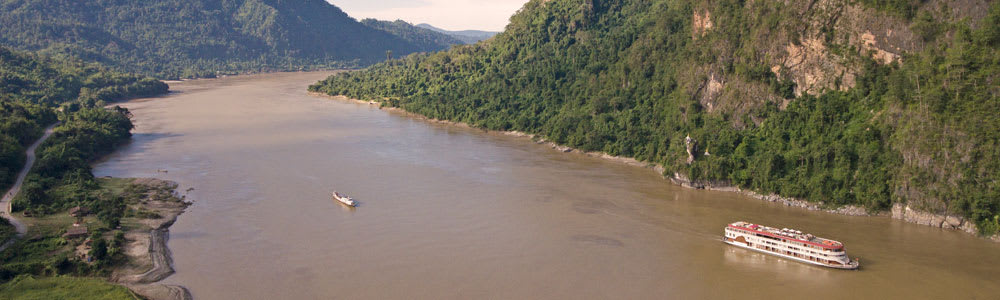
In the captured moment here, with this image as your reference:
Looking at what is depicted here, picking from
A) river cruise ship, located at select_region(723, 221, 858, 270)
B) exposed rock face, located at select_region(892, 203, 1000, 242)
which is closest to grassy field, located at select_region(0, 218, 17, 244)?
river cruise ship, located at select_region(723, 221, 858, 270)

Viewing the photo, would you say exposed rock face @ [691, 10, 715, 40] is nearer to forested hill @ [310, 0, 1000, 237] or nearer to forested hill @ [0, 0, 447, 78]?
forested hill @ [310, 0, 1000, 237]

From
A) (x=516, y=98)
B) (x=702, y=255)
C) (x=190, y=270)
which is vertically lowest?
(x=190, y=270)

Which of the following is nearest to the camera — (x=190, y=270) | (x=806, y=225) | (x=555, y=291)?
(x=555, y=291)

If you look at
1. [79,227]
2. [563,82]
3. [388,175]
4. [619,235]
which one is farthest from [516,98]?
[79,227]

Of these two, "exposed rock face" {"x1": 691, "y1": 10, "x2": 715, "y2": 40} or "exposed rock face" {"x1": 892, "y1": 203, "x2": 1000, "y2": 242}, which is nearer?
"exposed rock face" {"x1": 892, "y1": 203, "x2": 1000, "y2": 242}

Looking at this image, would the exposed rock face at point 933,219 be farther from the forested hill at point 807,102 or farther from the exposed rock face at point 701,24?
the exposed rock face at point 701,24

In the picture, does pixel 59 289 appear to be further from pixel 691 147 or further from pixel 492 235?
pixel 691 147

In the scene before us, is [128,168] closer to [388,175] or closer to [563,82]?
[388,175]
